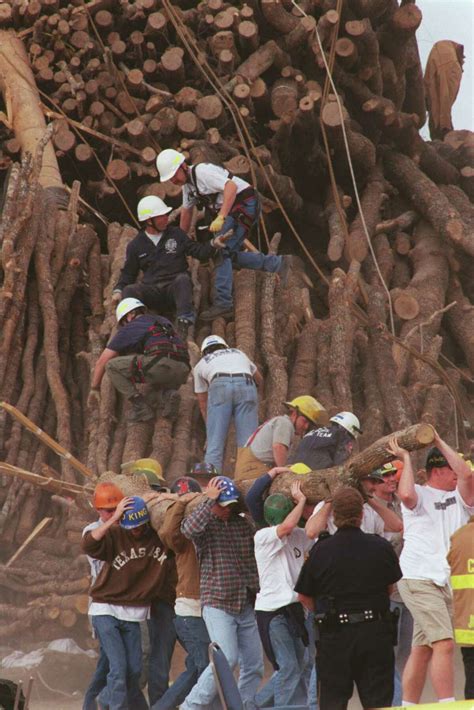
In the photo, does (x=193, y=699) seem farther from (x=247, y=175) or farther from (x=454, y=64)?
(x=454, y=64)

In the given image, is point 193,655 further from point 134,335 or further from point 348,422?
point 134,335

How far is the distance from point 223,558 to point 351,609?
1.73 metres

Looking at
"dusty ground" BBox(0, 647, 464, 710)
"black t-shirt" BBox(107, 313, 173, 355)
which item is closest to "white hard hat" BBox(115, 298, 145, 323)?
"black t-shirt" BBox(107, 313, 173, 355)

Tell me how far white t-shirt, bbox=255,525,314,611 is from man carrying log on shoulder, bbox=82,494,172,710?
0.86 m

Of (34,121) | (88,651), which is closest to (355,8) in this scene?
(34,121)

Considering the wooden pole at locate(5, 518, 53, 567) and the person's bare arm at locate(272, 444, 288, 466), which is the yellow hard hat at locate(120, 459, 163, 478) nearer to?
the wooden pole at locate(5, 518, 53, 567)

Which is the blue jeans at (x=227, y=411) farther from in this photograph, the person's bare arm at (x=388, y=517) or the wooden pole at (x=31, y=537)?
the person's bare arm at (x=388, y=517)

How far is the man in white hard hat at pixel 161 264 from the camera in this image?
13.0m

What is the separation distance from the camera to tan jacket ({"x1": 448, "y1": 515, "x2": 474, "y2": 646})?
23.4 feet

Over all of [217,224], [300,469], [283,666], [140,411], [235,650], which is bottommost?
[283,666]

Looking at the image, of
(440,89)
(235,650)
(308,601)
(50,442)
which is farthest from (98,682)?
(440,89)

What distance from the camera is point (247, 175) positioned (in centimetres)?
1579

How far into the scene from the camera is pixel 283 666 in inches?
331

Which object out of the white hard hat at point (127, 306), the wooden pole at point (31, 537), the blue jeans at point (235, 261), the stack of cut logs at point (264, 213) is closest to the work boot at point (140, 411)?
the stack of cut logs at point (264, 213)
